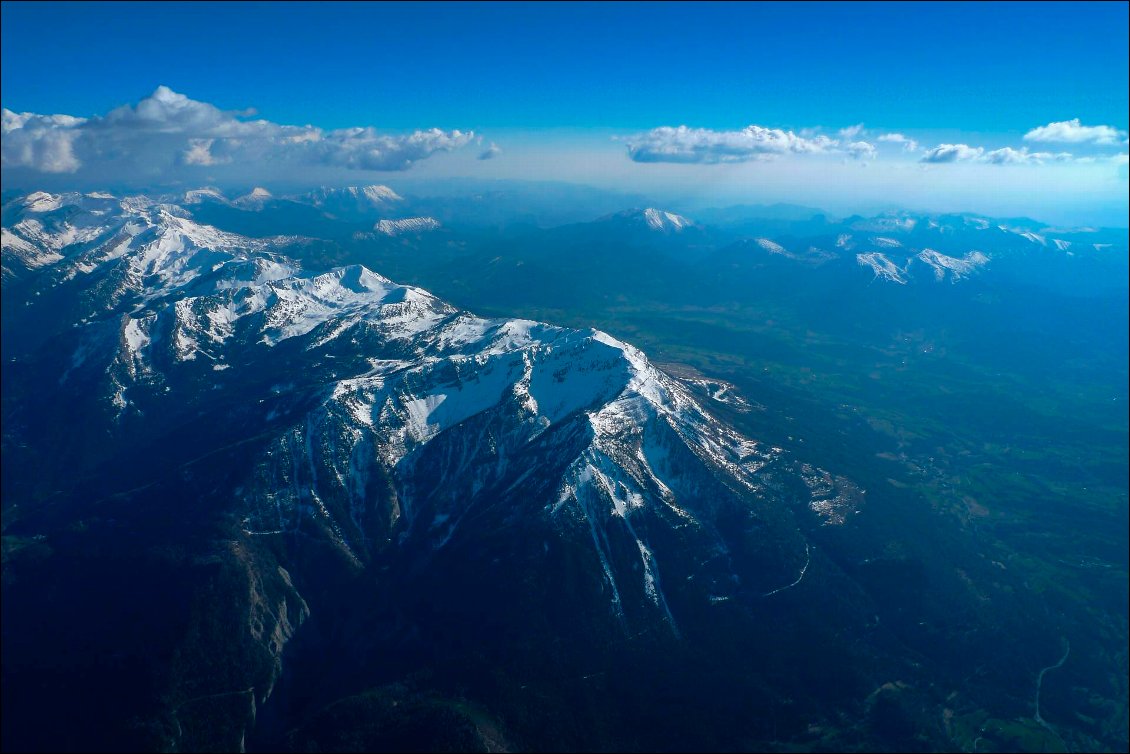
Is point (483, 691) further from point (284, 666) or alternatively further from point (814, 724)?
point (814, 724)

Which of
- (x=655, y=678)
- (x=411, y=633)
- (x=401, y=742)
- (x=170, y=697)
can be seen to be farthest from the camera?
(x=411, y=633)

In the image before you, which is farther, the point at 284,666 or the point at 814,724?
the point at 284,666

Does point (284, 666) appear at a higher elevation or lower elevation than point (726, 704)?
lower

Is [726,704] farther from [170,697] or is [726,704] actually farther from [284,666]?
[170,697]

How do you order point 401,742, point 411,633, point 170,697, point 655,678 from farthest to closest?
point 411,633 → point 655,678 → point 170,697 → point 401,742

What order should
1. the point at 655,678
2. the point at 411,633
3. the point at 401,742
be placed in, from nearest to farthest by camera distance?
the point at 401,742 < the point at 655,678 < the point at 411,633

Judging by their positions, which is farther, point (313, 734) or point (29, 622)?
point (29, 622)

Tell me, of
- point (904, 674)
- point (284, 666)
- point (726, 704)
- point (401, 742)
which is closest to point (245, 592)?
point (284, 666)

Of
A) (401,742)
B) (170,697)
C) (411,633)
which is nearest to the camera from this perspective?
(401,742)

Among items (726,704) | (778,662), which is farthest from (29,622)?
(778,662)
